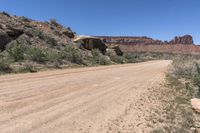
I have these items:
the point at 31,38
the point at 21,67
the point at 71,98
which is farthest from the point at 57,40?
the point at 71,98

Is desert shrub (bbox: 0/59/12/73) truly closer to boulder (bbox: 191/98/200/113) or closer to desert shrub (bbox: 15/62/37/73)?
desert shrub (bbox: 15/62/37/73)

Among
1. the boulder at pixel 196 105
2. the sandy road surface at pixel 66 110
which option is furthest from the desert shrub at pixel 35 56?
the boulder at pixel 196 105

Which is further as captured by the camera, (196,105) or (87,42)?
(87,42)

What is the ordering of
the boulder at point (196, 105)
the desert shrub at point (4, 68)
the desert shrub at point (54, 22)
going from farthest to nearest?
the desert shrub at point (54, 22), the desert shrub at point (4, 68), the boulder at point (196, 105)

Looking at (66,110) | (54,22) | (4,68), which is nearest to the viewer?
(66,110)

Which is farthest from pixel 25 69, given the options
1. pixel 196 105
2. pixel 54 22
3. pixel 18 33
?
pixel 54 22

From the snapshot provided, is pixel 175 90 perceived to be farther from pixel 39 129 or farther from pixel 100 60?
pixel 100 60

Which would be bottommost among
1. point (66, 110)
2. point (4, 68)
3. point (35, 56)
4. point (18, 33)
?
point (66, 110)

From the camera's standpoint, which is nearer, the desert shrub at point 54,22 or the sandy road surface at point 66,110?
the sandy road surface at point 66,110

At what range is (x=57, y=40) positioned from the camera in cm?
4331

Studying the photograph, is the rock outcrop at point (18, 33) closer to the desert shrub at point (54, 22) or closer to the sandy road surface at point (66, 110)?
the desert shrub at point (54, 22)

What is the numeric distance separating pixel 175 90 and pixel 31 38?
87.0ft

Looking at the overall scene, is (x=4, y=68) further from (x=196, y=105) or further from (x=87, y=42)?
(x=87, y=42)

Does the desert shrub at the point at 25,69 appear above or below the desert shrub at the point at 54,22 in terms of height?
below
